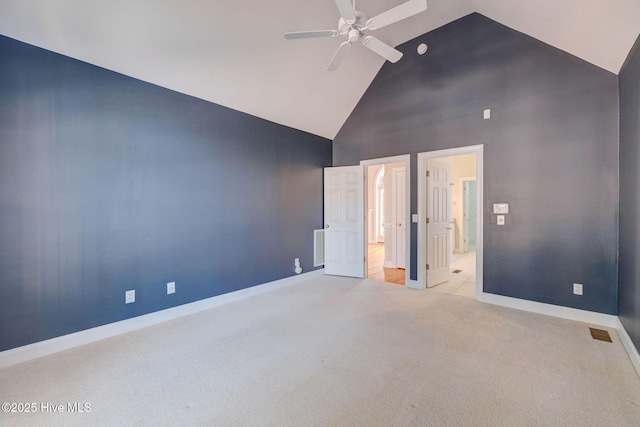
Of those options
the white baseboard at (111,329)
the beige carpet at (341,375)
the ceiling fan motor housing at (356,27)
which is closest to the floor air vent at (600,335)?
the beige carpet at (341,375)

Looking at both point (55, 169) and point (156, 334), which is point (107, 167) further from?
point (156, 334)

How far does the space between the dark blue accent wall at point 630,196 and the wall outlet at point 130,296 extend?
179 inches

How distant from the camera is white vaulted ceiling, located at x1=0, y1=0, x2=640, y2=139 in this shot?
223 cm

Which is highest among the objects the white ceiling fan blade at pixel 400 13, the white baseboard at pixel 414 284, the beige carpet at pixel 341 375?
the white ceiling fan blade at pixel 400 13

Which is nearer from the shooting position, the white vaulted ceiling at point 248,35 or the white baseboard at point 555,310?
the white vaulted ceiling at point 248,35

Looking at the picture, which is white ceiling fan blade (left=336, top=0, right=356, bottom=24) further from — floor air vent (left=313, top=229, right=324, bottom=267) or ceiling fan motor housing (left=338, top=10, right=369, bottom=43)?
floor air vent (left=313, top=229, right=324, bottom=267)

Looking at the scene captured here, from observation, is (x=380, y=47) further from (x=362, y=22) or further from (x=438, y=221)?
(x=438, y=221)

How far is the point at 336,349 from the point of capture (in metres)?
2.39

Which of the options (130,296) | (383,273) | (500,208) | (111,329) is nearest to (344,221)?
(383,273)

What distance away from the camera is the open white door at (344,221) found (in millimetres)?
4879

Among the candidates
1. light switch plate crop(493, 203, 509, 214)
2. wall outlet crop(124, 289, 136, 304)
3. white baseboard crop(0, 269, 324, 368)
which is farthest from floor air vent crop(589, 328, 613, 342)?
wall outlet crop(124, 289, 136, 304)

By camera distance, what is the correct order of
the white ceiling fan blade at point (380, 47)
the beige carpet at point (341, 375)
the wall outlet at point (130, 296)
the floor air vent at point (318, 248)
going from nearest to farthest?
the beige carpet at point (341, 375) → the white ceiling fan blade at point (380, 47) → the wall outlet at point (130, 296) → the floor air vent at point (318, 248)

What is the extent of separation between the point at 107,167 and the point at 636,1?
4645 millimetres

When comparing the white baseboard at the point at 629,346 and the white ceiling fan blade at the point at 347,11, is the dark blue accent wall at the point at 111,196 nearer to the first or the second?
the white ceiling fan blade at the point at 347,11
